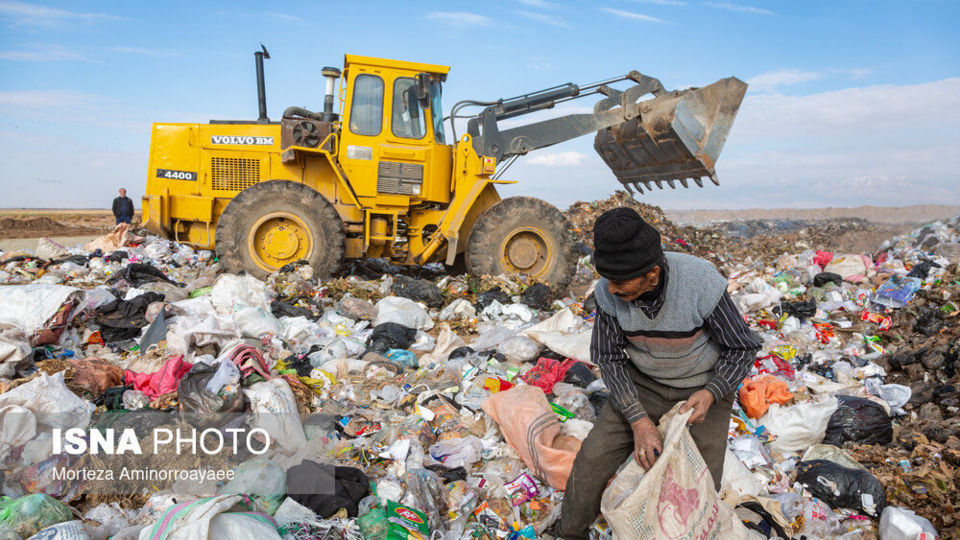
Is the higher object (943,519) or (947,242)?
(947,242)

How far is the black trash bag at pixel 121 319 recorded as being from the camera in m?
4.91

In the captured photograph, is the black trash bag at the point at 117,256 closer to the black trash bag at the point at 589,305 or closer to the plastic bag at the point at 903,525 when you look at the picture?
the black trash bag at the point at 589,305

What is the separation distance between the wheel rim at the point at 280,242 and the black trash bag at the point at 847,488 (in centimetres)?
529

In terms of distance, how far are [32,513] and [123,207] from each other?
1073 cm

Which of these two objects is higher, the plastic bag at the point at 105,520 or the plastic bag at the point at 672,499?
the plastic bag at the point at 672,499

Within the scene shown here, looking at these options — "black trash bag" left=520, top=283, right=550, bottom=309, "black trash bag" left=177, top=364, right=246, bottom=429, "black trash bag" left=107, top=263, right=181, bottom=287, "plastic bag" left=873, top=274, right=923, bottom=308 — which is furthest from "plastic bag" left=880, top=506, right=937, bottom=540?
"black trash bag" left=107, top=263, right=181, bottom=287

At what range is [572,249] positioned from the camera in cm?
685

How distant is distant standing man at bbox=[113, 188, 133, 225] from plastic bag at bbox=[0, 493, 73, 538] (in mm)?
10496

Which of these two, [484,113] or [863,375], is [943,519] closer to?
[863,375]

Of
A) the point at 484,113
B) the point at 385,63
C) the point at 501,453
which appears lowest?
the point at 501,453

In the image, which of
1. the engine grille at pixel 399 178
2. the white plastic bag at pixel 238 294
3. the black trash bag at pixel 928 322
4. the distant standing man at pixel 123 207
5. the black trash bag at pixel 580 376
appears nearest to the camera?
the black trash bag at pixel 580 376

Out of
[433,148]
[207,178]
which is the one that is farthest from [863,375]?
[207,178]

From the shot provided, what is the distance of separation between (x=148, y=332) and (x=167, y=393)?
4.62ft

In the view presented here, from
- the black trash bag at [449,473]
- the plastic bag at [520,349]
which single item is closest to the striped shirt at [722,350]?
the black trash bag at [449,473]
